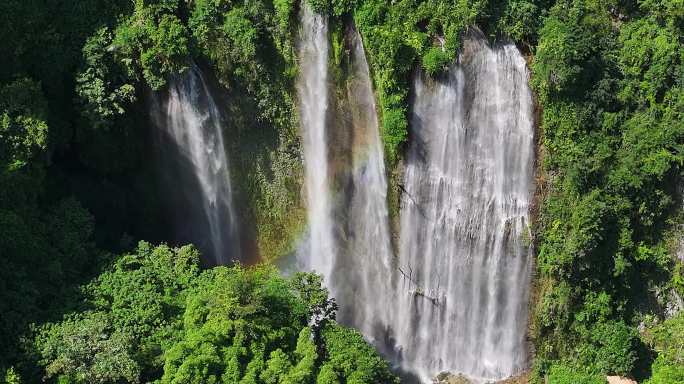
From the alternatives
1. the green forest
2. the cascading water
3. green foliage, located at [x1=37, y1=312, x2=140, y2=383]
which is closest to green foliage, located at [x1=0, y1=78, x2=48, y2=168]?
the green forest

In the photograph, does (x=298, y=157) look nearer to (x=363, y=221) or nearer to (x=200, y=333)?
(x=363, y=221)

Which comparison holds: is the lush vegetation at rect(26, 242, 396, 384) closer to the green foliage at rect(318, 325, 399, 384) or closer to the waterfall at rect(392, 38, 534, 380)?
the green foliage at rect(318, 325, 399, 384)

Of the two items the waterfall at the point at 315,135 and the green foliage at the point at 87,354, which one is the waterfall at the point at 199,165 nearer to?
the waterfall at the point at 315,135

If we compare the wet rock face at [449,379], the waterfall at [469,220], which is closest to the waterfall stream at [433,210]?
the waterfall at [469,220]

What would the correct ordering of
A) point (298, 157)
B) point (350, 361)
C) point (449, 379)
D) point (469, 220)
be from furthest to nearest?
point (298, 157), point (449, 379), point (469, 220), point (350, 361)

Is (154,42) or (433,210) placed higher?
(154,42)

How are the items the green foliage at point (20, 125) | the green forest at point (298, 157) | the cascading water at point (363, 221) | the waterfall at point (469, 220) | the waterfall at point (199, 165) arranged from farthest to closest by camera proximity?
the waterfall at point (199, 165) → the cascading water at point (363, 221) → the waterfall at point (469, 220) → the green foliage at point (20, 125) → the green forest at point (298, 157)

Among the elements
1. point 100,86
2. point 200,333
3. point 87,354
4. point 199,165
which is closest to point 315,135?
point 199,165
